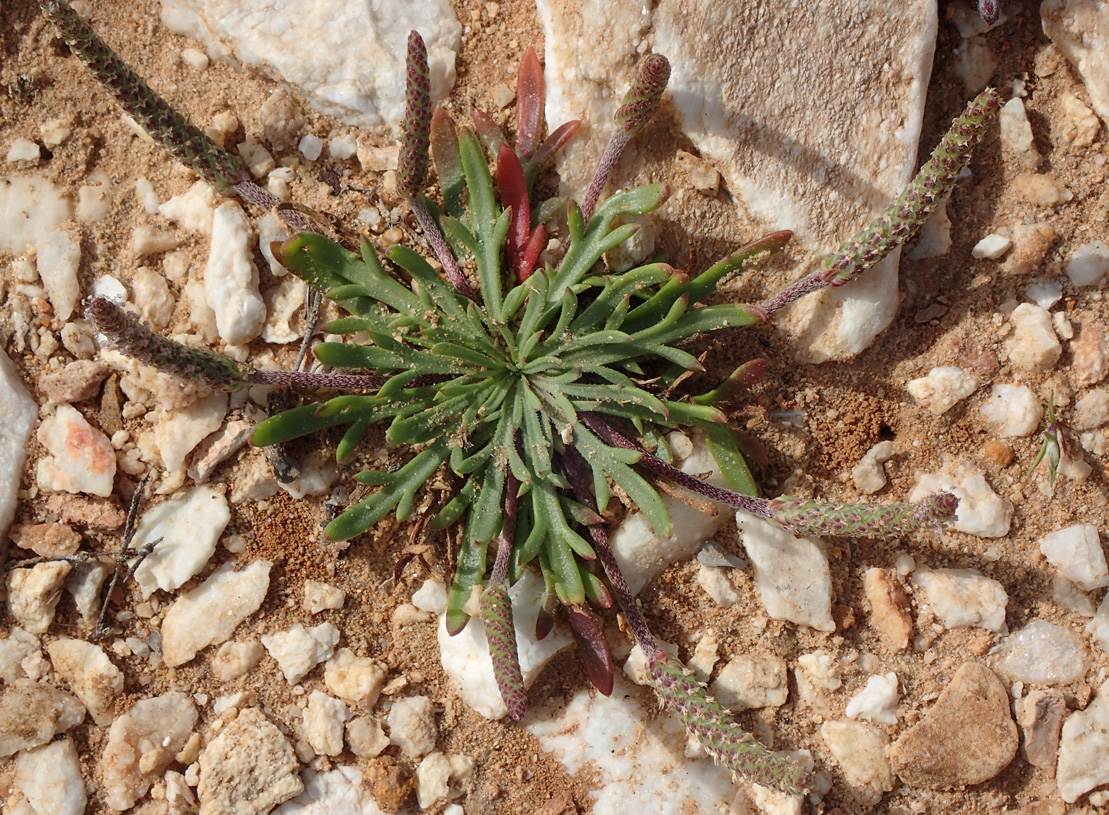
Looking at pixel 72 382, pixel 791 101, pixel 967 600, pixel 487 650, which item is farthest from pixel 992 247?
pixel 72 382

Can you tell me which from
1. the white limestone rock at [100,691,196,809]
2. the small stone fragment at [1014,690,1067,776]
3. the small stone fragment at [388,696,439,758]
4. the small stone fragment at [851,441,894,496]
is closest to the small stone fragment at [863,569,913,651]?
the small stone fragment at [851,441,894,496]

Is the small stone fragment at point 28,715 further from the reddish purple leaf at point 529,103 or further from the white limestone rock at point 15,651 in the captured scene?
the reddish purple leaf at point 529,103

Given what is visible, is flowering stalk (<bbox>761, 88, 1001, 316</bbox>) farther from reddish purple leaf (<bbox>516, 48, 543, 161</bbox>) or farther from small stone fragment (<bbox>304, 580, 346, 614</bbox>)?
small stone fragment (<bbox>304, 580, 346, 614</bbox>)

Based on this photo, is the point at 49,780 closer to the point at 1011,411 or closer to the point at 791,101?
the point at 791,101

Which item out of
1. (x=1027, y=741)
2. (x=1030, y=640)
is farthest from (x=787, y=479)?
(x=1027, y=741)

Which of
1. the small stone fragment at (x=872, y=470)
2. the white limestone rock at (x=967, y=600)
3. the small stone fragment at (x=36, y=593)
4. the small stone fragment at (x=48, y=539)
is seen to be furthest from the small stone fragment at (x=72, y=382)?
the white limestone rock at (x=967, y=600)

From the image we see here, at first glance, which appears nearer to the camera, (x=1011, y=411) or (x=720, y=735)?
(x=720, y=735)
